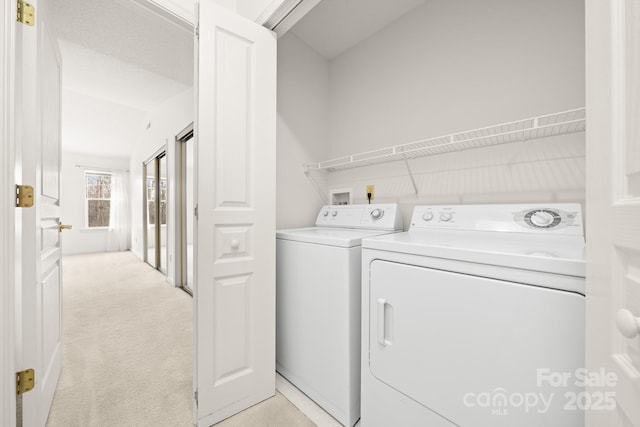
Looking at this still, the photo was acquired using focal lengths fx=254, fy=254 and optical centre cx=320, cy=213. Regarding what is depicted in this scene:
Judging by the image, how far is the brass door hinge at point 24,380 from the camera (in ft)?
3.28

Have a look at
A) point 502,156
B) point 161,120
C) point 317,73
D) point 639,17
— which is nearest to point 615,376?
point 639,17

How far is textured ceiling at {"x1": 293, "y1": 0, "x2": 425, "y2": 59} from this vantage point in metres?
1.72

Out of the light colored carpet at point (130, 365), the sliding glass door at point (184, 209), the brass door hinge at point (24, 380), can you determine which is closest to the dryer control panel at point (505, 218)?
the light colored carpet at point (130, 365)

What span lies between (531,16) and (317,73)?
56.5 inches

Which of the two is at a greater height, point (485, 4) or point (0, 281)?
point (485, 4)

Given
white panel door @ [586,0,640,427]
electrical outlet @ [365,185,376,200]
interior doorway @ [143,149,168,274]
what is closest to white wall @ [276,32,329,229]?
electrical outlet @ [365,185,376,200]

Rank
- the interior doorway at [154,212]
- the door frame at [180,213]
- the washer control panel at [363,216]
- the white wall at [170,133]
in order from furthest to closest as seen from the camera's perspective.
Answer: the interior doorway at [154,212] < the door frame at [180,213] < the white wall at [170,133] < the washer control panel at [363,216]

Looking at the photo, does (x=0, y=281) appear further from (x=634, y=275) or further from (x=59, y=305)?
(x=634, y=275)

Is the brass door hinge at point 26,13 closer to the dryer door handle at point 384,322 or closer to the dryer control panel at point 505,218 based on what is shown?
the dryer door handle at point 384,322

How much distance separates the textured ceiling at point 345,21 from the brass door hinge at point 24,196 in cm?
189

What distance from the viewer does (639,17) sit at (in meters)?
0.39

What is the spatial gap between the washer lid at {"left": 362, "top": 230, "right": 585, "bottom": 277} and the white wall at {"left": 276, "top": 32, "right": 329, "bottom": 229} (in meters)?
0.95

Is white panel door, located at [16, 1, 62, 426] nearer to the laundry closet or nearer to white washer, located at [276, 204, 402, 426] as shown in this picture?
white washer, located at [276, 204, 402, 426]

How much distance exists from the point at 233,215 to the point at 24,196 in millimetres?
775
